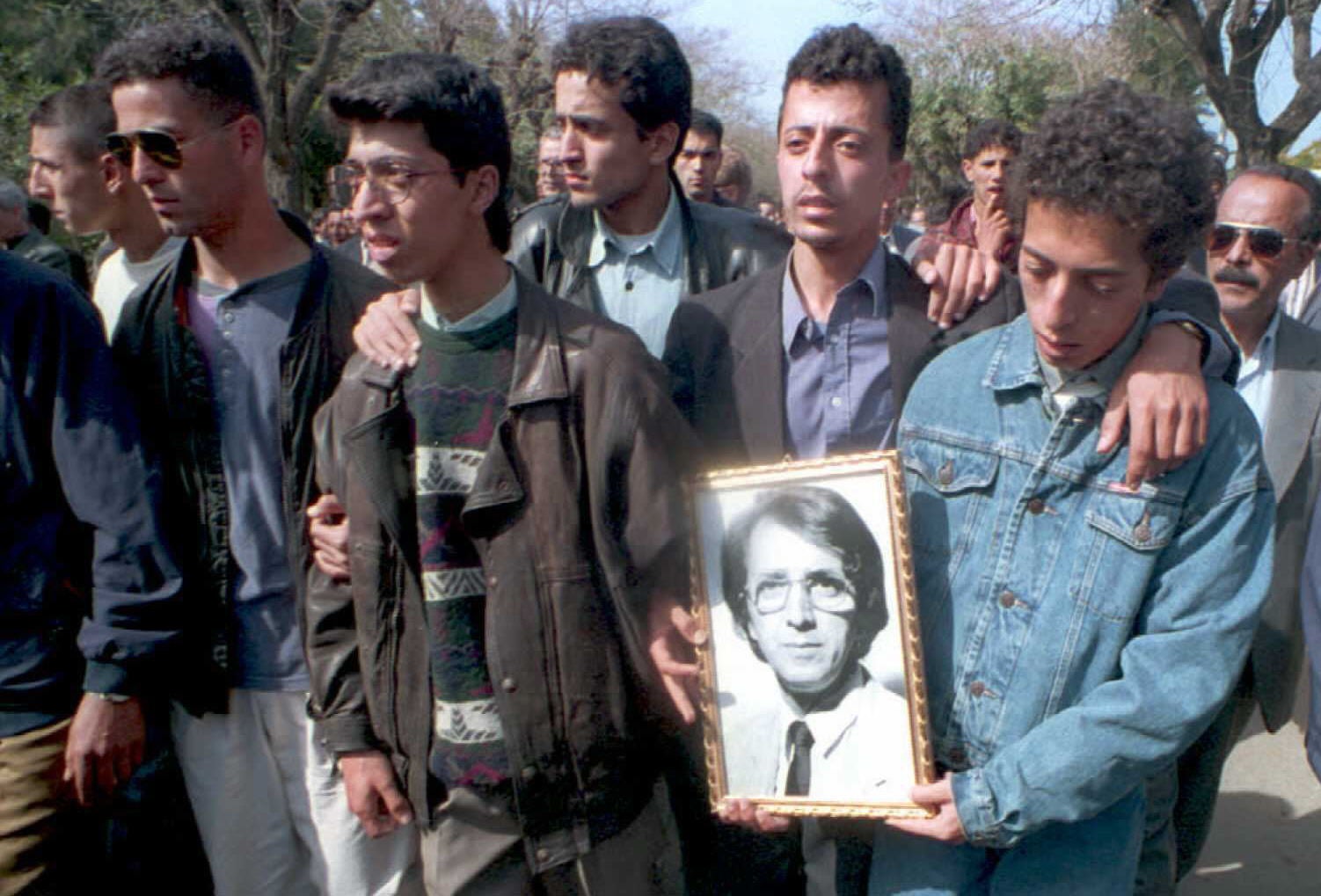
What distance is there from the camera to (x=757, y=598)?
213cm

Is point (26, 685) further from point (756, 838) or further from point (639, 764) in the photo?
point (756, 838)

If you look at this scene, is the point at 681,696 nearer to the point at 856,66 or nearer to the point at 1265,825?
the point at 856,66

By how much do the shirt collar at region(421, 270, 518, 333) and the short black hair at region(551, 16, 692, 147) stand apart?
3.67 ft

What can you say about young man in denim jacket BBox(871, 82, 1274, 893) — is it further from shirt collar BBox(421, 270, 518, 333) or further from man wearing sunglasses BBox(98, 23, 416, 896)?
man wearing sunglasses BBox(98, 23, 416, 896)

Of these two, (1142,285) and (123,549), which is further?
(123,549)

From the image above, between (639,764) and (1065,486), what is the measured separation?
0.96m

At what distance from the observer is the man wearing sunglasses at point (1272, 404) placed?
125 inches

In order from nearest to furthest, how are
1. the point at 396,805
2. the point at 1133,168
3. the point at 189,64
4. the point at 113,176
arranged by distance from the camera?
the point at 1133,168 → the point at 396,805 → the point at 189,64 → the point at 113,176

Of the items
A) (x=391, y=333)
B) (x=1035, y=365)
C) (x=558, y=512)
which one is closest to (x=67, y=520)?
(x=391, y=333)

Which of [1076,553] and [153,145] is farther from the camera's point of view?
[153,145]

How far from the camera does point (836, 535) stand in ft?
6.78

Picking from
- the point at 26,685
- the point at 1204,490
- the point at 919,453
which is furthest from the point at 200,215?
the point at 1204,490

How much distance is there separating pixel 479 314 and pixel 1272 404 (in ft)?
7.80

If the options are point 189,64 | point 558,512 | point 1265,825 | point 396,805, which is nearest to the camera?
point 558,512
